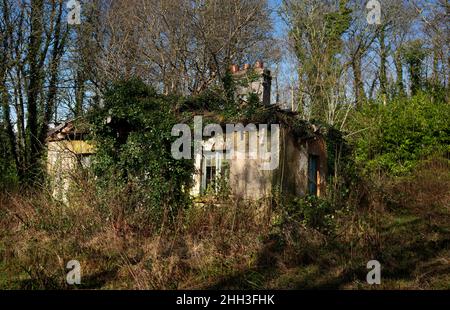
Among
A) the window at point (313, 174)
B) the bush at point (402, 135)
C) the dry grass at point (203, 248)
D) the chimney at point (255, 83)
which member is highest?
the chimney at point (255, 83)

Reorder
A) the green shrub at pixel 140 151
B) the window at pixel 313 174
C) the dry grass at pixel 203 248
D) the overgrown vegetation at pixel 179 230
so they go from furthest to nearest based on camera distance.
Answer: the window at pixel 313 174
the green shrub at pixel 140 151
the overgrown vegetation at pixel 179 230
the dry grass at pixel 203 248

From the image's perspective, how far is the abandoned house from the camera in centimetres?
1064

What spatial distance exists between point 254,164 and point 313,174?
319 cm

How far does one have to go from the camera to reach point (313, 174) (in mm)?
13461

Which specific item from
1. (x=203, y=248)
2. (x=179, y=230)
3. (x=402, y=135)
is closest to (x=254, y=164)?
(x=179, y=230)

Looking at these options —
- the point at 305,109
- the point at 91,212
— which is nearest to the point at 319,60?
the point at 305,109

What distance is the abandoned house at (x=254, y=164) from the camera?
10.6 metres

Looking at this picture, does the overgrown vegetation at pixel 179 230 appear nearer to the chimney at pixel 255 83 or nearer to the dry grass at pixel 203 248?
the dry grass at pixel 203 248

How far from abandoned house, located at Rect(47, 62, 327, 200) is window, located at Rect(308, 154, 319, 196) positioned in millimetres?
92

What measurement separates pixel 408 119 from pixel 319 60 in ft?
21.7

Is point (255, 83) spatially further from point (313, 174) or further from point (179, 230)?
point (179, 230)

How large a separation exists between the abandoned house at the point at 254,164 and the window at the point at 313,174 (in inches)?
3.6

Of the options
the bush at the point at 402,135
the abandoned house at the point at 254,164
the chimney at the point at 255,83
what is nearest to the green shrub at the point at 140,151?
the abandoned house at the point at 254,164

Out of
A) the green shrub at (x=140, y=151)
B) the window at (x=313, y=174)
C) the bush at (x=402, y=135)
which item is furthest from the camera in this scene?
the bush at (x=402, y=135)
